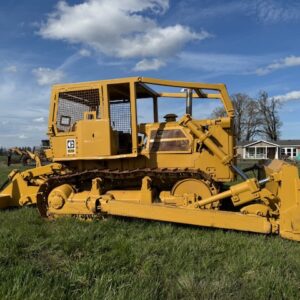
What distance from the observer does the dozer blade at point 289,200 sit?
6.46m

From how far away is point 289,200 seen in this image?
658cm

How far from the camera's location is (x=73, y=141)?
27.2 feet

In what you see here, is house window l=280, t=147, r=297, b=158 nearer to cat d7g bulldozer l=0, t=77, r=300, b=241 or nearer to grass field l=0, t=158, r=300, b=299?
cat d7g bulldozer l=0, t=77, r=300, b=241

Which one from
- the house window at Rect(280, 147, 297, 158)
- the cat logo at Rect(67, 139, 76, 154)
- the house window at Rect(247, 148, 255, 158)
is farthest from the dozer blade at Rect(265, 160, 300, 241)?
the house window at Rect(247, 148, 255, 158)

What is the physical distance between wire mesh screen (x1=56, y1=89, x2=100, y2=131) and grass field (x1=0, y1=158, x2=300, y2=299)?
2012mm

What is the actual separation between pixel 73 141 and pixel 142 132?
1.36 m

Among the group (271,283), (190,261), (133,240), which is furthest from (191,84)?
(271,283)

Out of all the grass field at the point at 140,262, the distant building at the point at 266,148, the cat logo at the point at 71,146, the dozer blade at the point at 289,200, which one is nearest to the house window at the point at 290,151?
the distant building at the point at 266,148

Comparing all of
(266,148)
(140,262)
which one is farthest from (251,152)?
(140,262)

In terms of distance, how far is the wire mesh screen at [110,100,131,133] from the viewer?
8383mm

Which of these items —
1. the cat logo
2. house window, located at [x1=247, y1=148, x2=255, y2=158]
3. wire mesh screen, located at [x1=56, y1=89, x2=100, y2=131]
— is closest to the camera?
the cat logo

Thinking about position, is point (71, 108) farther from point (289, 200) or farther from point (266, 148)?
point (266, 148)

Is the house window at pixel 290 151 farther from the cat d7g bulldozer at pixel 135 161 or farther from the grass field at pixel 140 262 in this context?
the grass field at pixel 140 262

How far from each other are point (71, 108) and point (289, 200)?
178 inches
